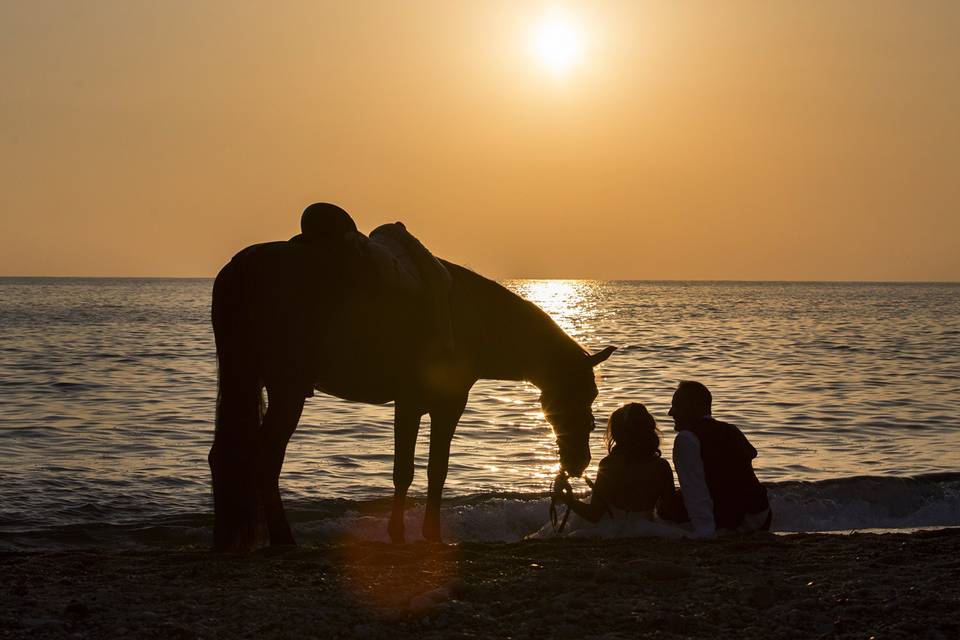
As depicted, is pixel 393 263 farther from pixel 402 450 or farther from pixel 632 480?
pixel 632 480

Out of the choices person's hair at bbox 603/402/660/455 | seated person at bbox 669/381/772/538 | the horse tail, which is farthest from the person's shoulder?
the horse tail

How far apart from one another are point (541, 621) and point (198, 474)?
330 inches

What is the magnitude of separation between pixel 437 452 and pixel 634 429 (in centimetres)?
154

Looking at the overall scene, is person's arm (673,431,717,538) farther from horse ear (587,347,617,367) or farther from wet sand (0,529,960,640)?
horse ear (587,347,617,367)

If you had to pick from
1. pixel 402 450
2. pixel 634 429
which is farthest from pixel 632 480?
pixel 402 450

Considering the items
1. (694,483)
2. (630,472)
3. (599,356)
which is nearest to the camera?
(694,483)

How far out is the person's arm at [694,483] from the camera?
7.59 metres

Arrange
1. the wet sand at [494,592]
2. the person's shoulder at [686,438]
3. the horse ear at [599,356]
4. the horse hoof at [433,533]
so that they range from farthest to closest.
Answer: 1. the horse ear at [599,356]
2. the horse hoof at [433,533]
3. the person's shoulder at [686,438]
4. the wet sand at [494,592]

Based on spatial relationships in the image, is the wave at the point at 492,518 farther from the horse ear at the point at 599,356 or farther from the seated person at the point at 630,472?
the horse ear at the point at 599,356

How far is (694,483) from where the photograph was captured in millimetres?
7668

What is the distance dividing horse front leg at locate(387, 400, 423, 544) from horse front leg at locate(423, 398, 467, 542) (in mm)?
144

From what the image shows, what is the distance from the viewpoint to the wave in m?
9.55

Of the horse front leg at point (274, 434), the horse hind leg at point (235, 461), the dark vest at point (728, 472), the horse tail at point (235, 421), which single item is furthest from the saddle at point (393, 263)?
the dark vest at point (728, 472)

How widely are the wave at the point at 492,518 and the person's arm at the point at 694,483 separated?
75cm
